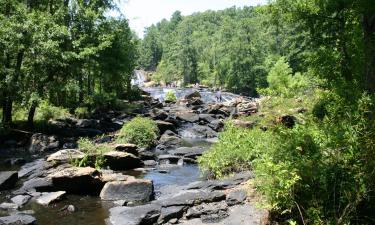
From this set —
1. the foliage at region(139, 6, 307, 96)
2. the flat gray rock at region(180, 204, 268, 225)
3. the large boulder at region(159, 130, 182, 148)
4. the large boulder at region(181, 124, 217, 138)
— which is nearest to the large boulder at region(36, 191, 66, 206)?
the flat gray rock at region(180, 204, 268, 225)

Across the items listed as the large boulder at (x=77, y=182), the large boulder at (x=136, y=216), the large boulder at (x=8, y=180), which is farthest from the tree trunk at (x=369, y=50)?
the large boulder at (x=8, y=180)

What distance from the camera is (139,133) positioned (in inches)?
893

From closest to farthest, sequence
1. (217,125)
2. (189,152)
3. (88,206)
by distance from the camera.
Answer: (88,206) → (189,152) → (217,125)

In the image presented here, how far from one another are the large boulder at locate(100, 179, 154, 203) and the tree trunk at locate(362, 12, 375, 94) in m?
7.20

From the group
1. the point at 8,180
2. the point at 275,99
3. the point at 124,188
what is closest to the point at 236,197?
the point at 124,188

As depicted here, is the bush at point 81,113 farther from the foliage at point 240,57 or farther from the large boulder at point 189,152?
the foliage at point 240,57

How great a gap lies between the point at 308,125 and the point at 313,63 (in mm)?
6757

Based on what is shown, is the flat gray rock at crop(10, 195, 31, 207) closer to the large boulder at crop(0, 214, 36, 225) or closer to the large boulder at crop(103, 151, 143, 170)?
the large boulder at crop(0, 214, 36, 225)

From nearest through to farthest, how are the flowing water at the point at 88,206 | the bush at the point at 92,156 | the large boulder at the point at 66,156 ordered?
the flowing water at the point at 88,206 → the bush at the point at 92,156 → the large boulder at the point at 66,156

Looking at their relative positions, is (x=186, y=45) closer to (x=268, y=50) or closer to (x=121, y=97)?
(x=268, y=50)

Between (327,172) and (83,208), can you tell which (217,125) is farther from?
(327,172)

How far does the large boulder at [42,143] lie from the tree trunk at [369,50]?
1669cm

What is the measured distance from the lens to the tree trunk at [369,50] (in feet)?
32.9

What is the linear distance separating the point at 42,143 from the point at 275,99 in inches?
522
